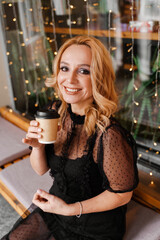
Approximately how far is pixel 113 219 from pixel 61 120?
62cm

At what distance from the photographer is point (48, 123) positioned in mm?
1150

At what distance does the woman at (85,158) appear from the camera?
1.21 meters

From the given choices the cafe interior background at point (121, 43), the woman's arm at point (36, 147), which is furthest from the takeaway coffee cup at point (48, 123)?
the cafe interior background at point (121, 43)

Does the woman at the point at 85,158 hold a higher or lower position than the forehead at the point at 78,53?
lower

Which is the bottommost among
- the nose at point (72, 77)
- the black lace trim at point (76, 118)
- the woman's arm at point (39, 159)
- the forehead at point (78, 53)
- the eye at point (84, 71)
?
the woman's arm at point (39, 159)

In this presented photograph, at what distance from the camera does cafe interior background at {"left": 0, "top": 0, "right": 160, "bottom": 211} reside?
6.94 feet

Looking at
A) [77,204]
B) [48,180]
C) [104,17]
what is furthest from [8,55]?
[77,204]

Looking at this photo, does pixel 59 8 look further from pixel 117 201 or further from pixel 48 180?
pixel 117 201

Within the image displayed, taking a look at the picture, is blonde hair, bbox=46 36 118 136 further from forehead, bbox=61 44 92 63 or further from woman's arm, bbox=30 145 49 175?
woman's arm, bbox=30 145 49 175

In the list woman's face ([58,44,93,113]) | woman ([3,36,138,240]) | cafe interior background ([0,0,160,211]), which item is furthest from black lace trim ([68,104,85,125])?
cafe interior background ([0,0,160,211])

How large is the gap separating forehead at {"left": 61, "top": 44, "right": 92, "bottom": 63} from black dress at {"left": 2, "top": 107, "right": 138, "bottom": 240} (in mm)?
314

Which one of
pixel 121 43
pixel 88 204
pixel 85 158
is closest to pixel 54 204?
pixel 88 204

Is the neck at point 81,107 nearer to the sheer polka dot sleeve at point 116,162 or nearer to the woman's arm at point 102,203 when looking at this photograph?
the sheer polka dot sleeve at point 116,162

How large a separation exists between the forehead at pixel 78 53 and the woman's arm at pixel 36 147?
14.2 inches
